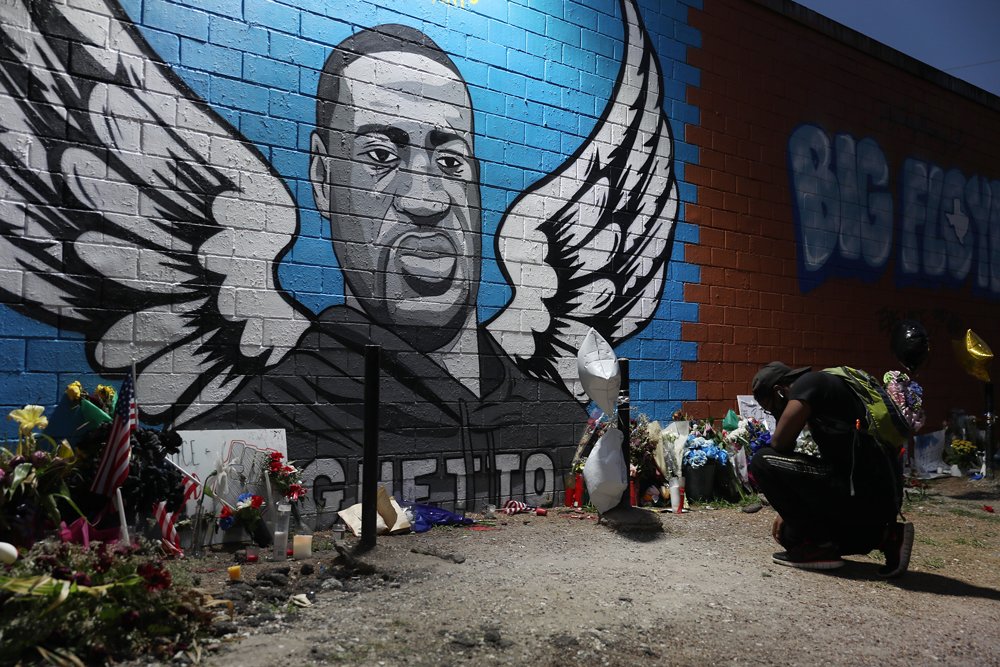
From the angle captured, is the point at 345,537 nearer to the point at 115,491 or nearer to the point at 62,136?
the point at 115,491

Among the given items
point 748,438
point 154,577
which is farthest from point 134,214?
point 748,438

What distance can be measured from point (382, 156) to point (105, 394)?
2558mm

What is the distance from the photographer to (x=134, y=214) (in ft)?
15.8

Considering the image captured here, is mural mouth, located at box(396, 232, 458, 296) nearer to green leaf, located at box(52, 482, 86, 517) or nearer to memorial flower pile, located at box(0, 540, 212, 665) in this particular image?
green leaf, located at box(52, 482, 86, 517)

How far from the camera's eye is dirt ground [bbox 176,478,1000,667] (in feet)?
10.4

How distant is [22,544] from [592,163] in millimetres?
5273

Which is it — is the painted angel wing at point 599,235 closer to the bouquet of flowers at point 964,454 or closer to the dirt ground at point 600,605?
the dirt ground at point 600,605

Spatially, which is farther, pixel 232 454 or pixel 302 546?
pixel 232 454

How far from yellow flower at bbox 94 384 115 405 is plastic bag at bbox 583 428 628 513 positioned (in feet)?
10.7

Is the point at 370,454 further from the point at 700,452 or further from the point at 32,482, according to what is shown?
the point at 700,452

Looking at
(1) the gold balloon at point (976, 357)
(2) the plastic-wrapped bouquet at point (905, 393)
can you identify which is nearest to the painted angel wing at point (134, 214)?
(2) the plastic-wrapped bouquet at point (905, 393)

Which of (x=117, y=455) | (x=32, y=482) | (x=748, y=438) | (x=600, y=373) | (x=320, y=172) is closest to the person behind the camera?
(x=32, y=482)

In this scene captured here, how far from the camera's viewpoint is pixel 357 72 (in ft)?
18.9

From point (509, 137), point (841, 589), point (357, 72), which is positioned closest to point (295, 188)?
point (357, 72)
